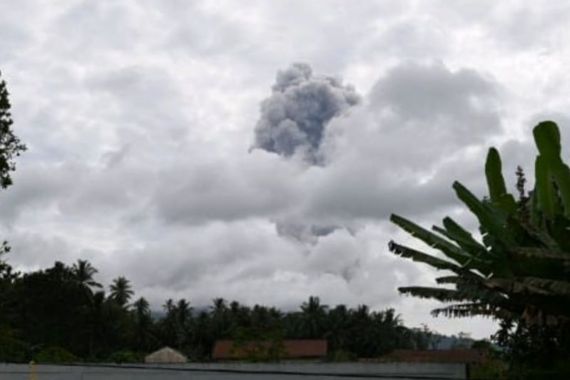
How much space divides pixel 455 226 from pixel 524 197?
1719 mm

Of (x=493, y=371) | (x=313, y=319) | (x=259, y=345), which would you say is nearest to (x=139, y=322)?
(x=313, y=319)

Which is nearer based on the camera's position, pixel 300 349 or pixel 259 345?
pixel 259 345

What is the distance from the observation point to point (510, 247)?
52.8 feet

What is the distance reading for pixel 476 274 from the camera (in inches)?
686

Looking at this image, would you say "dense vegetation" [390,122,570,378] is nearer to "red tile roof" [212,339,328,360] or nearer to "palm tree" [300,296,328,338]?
"red tile roof" [212,339,328,360]

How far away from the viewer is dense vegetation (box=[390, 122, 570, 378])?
1580 cm

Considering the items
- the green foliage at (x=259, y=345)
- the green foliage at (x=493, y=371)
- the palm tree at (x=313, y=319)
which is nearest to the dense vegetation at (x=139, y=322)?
the palm tree at (x=313, y=319)

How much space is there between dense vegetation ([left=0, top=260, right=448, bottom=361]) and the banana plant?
54851mm

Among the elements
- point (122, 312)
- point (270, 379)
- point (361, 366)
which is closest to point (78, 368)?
point (270, 379)

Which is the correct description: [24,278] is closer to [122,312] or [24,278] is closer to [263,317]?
[122,312]

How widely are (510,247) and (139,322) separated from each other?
89890 mm

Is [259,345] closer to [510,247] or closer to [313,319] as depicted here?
[510,247]

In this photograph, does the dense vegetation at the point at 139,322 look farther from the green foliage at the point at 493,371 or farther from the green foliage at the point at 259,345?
the green foliage at the point at 493,371

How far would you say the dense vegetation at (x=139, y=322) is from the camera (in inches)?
→ 3287
